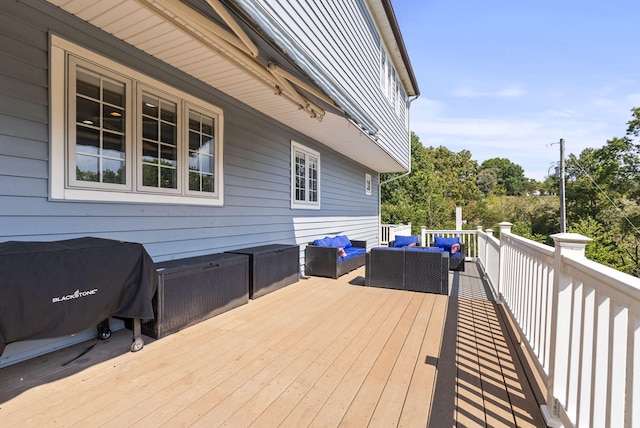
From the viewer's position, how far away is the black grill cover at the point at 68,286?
1.83 m

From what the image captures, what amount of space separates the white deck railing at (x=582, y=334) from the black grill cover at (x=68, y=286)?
111 inches

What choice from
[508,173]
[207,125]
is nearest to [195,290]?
[207,125]

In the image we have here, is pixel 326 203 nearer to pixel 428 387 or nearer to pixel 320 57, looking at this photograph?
pixel 320 57

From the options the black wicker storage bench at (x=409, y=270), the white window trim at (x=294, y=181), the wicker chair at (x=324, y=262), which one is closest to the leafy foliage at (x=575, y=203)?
the white window trim at (x=294, y=181)

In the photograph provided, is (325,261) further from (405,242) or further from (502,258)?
(502,258)

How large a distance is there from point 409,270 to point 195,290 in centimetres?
314

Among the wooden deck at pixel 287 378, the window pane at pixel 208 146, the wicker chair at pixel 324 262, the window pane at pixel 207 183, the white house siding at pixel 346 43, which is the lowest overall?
the wooden deck at pixel 287 378

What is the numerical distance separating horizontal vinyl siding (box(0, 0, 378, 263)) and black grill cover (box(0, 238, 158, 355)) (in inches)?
15.7

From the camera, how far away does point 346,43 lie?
5.09 m

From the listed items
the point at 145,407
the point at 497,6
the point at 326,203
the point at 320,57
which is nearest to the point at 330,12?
the point at 320,57

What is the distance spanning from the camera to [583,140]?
26.6 meters

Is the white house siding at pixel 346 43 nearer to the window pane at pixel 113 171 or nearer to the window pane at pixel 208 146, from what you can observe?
the window pane at pixel 208 146

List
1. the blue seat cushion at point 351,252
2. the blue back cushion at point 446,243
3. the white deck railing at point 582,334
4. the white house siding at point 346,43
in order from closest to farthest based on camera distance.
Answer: the white deck railing at point 582,334 < the white house siding at point 346,43 < the blue seat cushion at point 351,252 < the blue back cushion at point 446,243

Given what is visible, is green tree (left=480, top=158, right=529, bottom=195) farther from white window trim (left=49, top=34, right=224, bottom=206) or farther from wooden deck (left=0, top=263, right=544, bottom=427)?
white window trim (left=49, top=34, right=224, bottom=206)
